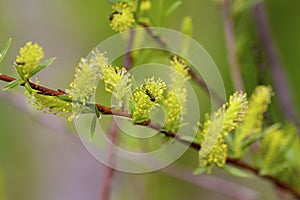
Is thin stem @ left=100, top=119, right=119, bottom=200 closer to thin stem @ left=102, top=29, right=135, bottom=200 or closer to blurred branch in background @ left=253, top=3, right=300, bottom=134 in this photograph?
thin stem @ left=102, top=29, right=135, bottom=200

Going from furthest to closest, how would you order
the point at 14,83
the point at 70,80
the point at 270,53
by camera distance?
the point at 70,80 < the point at 270,53 < the point at 14,83

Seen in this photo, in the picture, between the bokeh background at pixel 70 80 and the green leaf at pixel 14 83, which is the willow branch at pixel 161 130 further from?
the bokeh background at pixel 70 80

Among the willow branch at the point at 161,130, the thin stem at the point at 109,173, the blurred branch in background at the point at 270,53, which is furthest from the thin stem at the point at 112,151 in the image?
the blurred branch in background at the point at 270,53

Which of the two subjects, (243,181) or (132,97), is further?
(243,181)

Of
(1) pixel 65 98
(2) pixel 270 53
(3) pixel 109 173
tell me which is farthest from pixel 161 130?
(2) pixel 270 53

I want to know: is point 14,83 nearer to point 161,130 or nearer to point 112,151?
point 161,130

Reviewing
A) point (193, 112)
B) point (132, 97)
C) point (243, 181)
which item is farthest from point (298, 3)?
point (132, 97)

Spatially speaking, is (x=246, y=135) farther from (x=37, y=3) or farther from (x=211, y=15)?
(x=37, y=3)

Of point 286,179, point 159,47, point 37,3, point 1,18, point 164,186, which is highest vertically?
point 37,3
